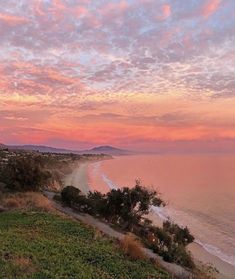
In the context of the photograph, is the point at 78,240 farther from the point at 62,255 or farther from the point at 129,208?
the point at 129,208

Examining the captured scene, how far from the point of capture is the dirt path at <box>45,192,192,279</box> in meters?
15.3

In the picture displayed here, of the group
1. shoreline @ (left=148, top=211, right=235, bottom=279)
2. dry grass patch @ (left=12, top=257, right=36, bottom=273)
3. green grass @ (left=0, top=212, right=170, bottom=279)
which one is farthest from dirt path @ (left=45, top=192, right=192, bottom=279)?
dry grass patch @ (left=12, top=257, right=36, bottom=273)

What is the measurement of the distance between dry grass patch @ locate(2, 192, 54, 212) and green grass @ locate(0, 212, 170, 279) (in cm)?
481

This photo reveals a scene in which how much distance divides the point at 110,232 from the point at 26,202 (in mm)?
7396

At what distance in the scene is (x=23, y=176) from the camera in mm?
31391

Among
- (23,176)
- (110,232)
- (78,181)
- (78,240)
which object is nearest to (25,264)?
(78,240)

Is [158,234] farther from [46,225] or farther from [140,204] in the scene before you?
[46,225]

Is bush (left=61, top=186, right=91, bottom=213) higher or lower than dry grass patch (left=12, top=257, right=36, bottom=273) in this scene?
higher

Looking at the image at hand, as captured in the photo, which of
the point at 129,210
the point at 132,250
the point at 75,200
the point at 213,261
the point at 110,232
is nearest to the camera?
the point at 132,250

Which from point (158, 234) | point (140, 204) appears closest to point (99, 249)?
point (158, 234)

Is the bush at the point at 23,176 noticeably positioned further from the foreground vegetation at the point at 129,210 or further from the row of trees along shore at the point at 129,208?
the foreground vegetation at the point at 129,210

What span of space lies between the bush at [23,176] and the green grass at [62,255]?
37.9ft

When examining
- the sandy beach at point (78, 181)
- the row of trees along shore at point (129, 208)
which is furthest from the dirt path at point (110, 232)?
the sandy beach at point (78, 181)

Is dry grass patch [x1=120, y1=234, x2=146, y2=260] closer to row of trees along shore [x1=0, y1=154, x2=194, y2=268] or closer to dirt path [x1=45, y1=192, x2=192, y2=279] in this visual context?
dirt path [x1=45, y1=192, x2=192, y2=279]
